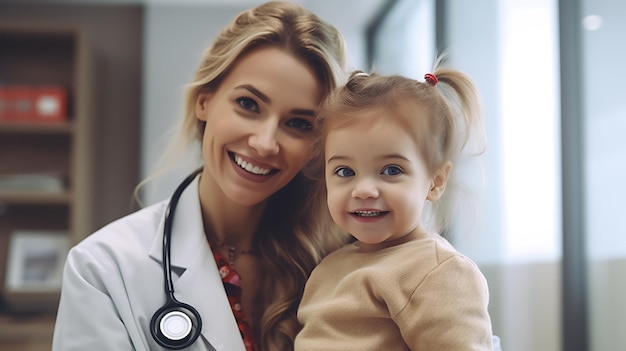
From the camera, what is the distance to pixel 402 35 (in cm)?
450

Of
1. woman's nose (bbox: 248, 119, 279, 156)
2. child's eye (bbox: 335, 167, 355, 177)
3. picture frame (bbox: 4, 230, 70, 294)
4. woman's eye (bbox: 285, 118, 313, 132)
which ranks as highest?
woman's eye (bbox: 285, 118, 313, 132)

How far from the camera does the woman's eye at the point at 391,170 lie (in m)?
1.21

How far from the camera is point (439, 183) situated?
1.29m

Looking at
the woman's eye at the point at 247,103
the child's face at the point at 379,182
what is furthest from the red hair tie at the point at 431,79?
the woman's eye at the point at 247,103

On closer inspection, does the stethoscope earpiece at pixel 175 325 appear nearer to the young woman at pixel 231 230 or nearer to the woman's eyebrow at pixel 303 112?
the young woman at pixel 231 230

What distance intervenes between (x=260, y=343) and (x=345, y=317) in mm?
352

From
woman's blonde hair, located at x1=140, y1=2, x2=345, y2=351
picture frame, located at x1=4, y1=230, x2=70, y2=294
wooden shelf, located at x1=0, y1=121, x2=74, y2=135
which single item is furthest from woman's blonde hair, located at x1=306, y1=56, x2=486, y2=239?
picture frame, located at x1=4, y1=230, x2=70, y2=294

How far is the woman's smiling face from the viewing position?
1.48 meters

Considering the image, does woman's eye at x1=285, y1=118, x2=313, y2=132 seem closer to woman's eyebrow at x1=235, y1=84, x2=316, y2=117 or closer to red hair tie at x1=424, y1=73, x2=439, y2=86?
woman's eyebrow at x1=235, y1=84, x2=316, y2=117

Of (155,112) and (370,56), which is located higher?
(370,56)

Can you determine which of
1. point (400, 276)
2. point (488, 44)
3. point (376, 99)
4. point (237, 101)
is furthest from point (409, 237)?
point (488, 44)

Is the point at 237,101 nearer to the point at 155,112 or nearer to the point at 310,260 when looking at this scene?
the point at 310,260

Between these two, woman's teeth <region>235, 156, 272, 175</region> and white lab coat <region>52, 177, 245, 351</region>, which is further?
woman's teeth <region>235, 156, 272, 175</region>

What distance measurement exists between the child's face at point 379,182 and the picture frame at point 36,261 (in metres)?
3.86
